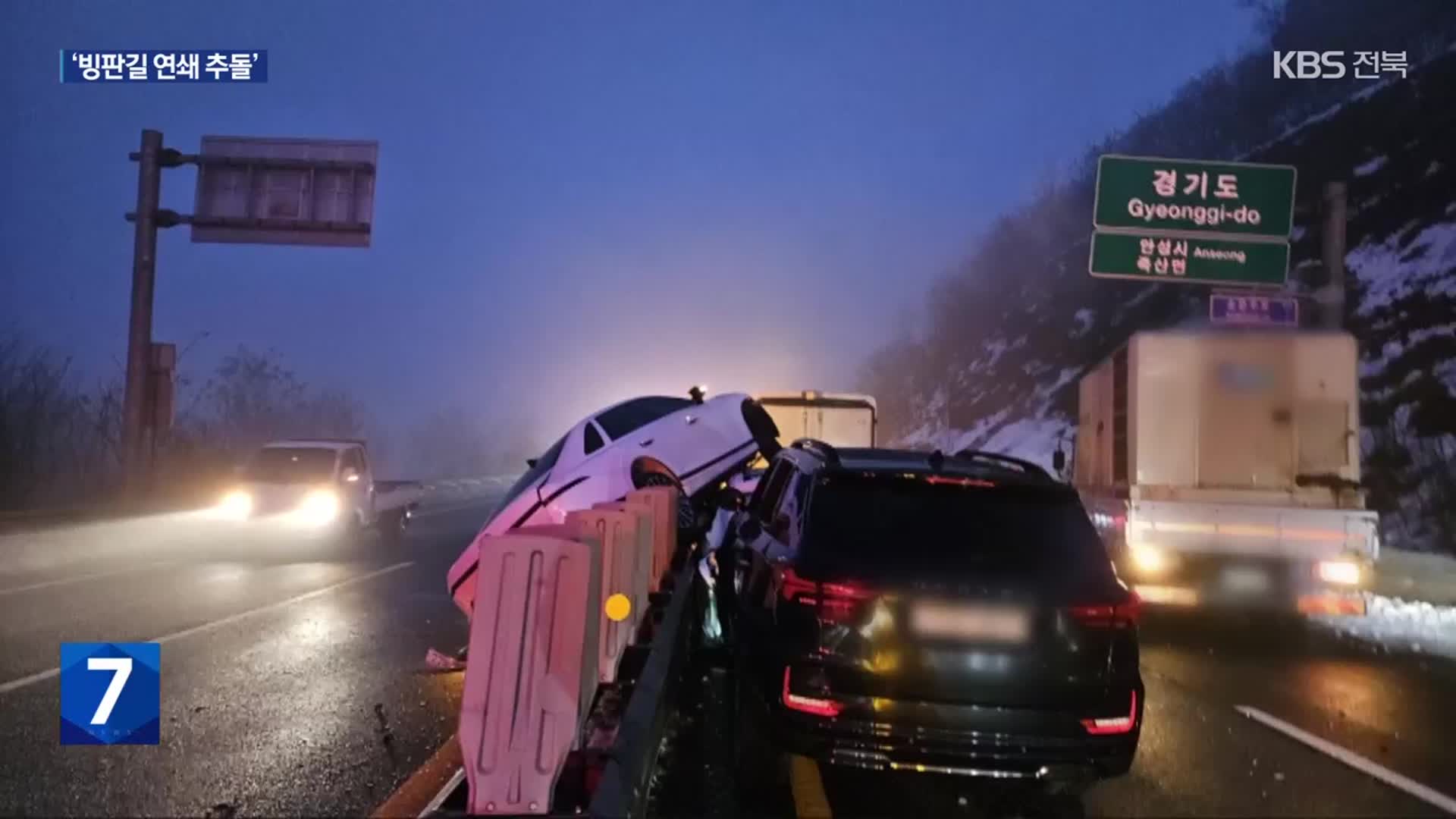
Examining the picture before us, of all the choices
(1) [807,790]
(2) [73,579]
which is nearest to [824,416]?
(2) [73,579]

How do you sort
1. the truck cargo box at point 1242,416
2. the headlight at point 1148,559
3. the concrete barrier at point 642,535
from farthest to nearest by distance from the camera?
the truck cargo box at point 1242,416
the headlight at point 1148,559
the concrete barrier at point 642,535

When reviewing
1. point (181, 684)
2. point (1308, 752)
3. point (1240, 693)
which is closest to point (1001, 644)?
point (1308, 752)

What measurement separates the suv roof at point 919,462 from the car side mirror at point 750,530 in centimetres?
50

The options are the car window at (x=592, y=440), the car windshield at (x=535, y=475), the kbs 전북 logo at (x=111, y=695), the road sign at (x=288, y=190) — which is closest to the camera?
the kbs 전북 logo at (x=111, y=695)

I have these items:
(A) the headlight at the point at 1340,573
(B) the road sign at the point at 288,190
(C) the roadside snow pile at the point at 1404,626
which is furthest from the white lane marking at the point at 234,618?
(C) the roadside snow pile at the point at 1404,626

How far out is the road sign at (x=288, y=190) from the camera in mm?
20500

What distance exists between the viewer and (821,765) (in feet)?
20.9

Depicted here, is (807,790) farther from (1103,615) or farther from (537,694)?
(537,694)

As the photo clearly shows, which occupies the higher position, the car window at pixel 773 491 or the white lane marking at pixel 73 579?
the car window at pixel 773 491

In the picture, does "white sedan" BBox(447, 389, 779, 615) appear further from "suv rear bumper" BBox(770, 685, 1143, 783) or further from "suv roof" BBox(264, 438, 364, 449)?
"suv roof" BBox(264, 438, 364, 449)

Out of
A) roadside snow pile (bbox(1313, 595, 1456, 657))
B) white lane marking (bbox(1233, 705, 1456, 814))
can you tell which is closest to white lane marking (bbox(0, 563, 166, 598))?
white lane marking (bbox(1233, 705, 1456, 814))

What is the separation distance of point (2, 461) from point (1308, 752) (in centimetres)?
2521

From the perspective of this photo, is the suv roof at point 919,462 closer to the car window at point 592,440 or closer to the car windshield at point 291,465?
the car window at point 592,440

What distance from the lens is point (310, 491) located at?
18.4 metres
